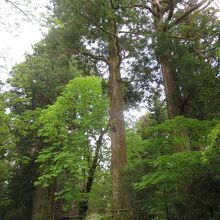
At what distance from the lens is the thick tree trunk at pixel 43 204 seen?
56.8 ft

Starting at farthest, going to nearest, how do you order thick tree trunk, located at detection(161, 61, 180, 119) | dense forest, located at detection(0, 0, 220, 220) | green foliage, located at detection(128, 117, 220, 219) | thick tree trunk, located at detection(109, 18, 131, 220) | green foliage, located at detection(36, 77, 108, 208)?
green foliage, located at detection(36, 77, 108, 208), thick tree trunk, located at detection(161, 61, 180, 119), thick tree trunk, located at detection(109, 18, 131, 220), dense forest, located at detection(0, 0, 220, 220), green foliage, located at detection(128, 117, 220, 219)

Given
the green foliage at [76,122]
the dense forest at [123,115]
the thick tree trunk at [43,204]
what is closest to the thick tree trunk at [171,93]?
the dense forest at [123,115]

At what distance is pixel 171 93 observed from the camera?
10.6m

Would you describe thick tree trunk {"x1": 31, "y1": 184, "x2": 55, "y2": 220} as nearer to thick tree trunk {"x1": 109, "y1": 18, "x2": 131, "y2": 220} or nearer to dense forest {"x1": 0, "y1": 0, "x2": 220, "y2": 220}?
dense forest {"x1": 0, "y1": 0, "x2": 220, "y2": 220}

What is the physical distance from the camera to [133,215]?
936 cm

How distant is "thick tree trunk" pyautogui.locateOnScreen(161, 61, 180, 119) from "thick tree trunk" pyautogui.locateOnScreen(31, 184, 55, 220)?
1047cm

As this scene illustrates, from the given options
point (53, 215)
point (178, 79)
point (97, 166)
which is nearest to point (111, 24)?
point (178, 79)

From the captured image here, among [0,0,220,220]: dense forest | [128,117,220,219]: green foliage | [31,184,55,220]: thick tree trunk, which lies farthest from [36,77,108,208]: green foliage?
[128,117,220,219]: green foliage

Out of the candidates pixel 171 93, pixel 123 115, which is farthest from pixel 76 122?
pixel 171 93

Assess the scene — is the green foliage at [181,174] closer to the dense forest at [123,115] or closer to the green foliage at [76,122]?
the dense forest at [123,115]

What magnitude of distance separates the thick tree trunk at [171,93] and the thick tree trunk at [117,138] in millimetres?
1693

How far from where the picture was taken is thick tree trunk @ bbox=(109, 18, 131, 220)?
936 centimetres

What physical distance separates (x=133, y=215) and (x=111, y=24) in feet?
20.6

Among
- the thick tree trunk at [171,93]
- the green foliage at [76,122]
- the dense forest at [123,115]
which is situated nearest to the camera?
the dense forest at [123,115]
